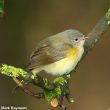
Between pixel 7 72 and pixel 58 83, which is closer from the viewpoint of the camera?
pixel 7 72

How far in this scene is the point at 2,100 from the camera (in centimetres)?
761

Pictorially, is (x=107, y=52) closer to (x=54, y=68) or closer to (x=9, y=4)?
(x=9, y=4)

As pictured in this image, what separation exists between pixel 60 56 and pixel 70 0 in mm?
3590

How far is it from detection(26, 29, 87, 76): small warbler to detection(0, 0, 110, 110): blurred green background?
2.25 metres

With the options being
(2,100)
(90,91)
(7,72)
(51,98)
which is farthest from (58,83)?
(90,91)

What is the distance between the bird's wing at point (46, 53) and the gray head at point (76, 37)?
0.22 meters

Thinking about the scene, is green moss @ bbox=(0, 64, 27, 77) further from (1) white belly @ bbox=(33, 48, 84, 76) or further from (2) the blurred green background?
(2) the blurred green background

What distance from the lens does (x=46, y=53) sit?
214 inches

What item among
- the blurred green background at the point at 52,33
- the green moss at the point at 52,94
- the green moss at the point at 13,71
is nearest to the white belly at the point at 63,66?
the green moss at the point at 52,94

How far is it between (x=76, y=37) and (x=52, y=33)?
2.90 metres

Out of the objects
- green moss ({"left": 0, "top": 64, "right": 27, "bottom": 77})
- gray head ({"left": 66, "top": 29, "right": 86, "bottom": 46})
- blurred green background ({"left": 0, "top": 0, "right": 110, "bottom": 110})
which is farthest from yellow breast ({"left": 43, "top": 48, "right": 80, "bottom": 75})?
blurred green background ({"left": 0, "top": 0, "right": 110, "bottom": 110})

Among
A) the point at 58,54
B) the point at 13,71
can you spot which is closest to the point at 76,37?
the point at 58,54

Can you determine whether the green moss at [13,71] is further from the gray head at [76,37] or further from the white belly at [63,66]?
the gray head at [76,37]

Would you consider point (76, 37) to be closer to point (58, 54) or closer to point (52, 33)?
point (58, 54)
